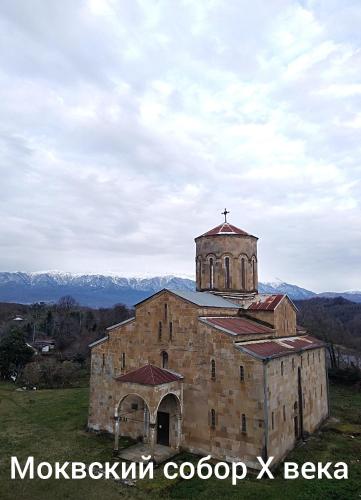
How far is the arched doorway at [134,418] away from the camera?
17953 mm

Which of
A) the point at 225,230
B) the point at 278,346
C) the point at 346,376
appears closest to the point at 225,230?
the point at 225,230

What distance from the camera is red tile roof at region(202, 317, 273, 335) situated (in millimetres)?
17047

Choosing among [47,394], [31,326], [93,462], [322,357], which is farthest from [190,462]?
[31,326]

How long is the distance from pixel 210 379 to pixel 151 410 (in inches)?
A: 112

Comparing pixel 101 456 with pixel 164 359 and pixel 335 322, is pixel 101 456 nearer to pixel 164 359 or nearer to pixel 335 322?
pixel 164 359

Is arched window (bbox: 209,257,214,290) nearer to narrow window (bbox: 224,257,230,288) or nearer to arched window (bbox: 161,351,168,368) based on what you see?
narrow window (bbox: 224,257,230,288)

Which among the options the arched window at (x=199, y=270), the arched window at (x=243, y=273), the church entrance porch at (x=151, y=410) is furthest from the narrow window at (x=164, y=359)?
the arched window at (x=243, y=273)

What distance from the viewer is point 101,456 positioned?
16031 millimetres

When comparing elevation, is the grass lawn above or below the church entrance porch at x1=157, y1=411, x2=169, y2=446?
below

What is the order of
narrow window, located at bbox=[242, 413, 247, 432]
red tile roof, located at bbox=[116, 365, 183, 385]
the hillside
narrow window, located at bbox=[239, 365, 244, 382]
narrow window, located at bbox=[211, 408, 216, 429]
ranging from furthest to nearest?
the hillside
narrow window, located at bbox=[211, 408, 216, 429]
red tile roof, located at bbox=[116, 365, 183, 385]
narrow window, located at bbox=[239, 365, 244, 382]
narrow window, located at bbox=[242, 413, 247, 432]

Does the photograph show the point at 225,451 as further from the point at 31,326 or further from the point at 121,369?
the point at 31,326

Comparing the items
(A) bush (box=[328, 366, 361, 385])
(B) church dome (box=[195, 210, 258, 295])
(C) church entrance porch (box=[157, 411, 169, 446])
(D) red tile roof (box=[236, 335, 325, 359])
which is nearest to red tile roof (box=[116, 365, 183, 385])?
(C) church entrance porch (box=[157, 411, 169, 446])

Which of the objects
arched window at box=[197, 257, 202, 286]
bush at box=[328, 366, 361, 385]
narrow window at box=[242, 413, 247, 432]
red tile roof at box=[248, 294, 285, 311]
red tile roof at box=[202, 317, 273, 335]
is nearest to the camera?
narrow window at box=[242, 413, 247, 432]

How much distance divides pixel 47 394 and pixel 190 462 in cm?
1829
